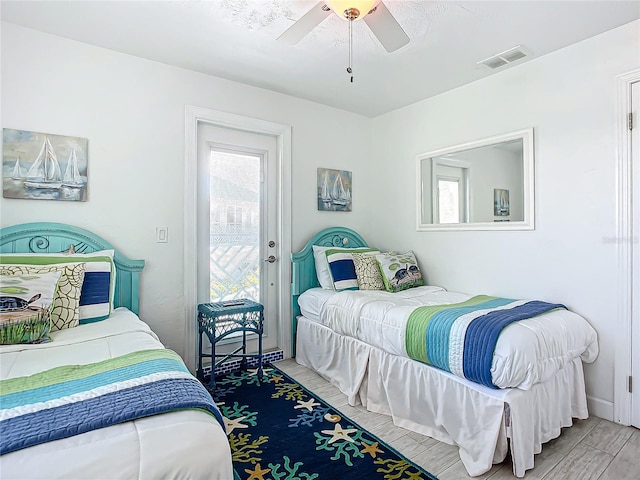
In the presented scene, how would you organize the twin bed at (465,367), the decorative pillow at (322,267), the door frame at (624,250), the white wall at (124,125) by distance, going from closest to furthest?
the twin bed at (465,367), the door frame at (624,250), the white wall at (124,125), the decorative pillow at (322,267)

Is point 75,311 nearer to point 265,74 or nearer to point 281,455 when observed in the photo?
point 281,455

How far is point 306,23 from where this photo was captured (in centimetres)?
179

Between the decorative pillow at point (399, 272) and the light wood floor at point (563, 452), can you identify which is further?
the decorative pillow at point (399, 272)

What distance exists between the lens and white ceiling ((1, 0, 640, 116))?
2.04 meters

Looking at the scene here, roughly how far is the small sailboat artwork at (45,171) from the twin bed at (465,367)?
7.01 ft

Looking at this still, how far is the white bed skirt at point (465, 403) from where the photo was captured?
175 cm

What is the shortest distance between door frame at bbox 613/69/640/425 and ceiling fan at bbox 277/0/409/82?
1.53 m

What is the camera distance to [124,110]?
8.54 ft

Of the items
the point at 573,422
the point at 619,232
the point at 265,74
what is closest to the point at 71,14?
the point at 265,74

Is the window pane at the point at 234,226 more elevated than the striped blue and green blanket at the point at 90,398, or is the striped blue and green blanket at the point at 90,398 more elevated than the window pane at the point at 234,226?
the window pane at the point at 234,226

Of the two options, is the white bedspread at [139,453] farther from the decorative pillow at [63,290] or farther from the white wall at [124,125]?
the white wall at [124,125]

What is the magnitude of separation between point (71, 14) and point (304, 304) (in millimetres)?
2640

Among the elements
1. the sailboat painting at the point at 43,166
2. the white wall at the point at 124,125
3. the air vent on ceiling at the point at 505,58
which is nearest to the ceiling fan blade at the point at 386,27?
the air vent on ceiling at the point at 505,58

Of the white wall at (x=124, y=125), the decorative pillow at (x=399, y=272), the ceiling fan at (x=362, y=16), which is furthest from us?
the decorative pillow at (x=399, y=272)
